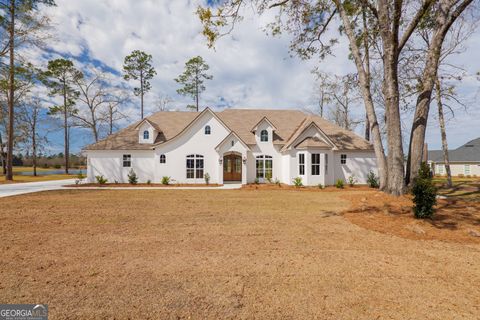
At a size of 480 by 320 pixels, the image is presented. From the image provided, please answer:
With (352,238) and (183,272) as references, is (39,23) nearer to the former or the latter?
(183,272)

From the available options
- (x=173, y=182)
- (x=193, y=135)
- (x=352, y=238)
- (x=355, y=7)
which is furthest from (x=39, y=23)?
(x=352, y=238)

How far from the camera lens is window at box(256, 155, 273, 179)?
61.8 feet

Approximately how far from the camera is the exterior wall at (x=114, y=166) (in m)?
18.5

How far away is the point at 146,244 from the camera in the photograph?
5.27 m

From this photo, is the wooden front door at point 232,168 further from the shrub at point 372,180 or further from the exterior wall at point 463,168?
the exterior wall at point 463,168

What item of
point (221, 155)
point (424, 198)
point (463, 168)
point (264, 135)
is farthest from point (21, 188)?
point (463, 168)

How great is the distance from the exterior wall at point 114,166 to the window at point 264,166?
9668mm

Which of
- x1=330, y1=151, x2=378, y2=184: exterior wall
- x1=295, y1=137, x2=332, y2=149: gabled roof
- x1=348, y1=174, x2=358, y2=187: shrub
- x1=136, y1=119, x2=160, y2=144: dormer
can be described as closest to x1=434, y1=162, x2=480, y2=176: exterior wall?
x1=330, y1=151, x2=378, y2=184: exterior wall

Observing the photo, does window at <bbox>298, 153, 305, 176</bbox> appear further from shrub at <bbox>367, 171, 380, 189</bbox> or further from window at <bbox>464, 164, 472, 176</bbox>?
window at <bbox>464, 164, 472, 176</bbox>

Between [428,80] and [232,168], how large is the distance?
14.6 meters

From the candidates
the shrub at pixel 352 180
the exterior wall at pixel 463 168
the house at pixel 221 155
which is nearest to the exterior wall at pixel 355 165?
the house at pixel 221 155

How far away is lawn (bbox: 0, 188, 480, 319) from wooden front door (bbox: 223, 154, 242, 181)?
11779 mm

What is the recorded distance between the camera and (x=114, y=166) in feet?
60.9

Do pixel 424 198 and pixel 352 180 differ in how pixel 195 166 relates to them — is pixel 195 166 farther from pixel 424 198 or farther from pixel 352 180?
pixel 424 198
